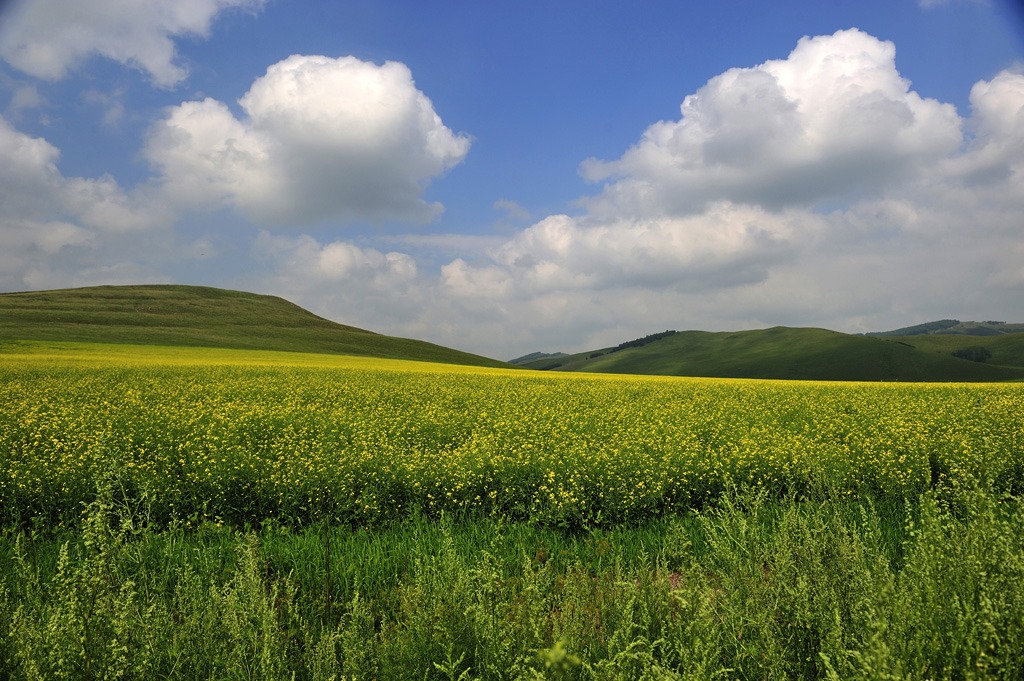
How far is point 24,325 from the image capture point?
60094 mm

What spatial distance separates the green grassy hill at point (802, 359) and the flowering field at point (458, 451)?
11012 centimetres

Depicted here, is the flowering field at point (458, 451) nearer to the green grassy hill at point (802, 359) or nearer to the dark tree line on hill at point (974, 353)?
the green grassy hill at point (802, 359)

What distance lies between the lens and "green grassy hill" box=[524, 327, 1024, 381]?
11046 centimetres

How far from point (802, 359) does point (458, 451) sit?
13608 cm

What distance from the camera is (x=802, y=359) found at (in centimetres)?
12631

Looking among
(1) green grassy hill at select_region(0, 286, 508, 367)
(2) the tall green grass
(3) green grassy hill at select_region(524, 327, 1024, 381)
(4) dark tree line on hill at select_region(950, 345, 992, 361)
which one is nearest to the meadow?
(2) the tall green grass

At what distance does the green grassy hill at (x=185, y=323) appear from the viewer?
61406 millimetres

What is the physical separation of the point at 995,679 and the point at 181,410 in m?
16.3

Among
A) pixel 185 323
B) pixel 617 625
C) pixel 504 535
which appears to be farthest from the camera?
pixel 185 323

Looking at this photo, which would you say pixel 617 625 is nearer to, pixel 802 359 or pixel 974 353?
pixel 802 359

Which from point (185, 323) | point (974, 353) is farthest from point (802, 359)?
point (185, 323)

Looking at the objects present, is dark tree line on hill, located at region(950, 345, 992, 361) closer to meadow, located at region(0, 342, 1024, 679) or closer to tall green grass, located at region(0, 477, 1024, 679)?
meadow, located at region(0, 342, 1024, 679)

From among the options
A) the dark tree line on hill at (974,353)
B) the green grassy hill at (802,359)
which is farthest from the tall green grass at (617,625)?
the dark tree line on hill at (974,353)

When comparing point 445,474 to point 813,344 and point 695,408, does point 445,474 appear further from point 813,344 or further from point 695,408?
point 813,344
